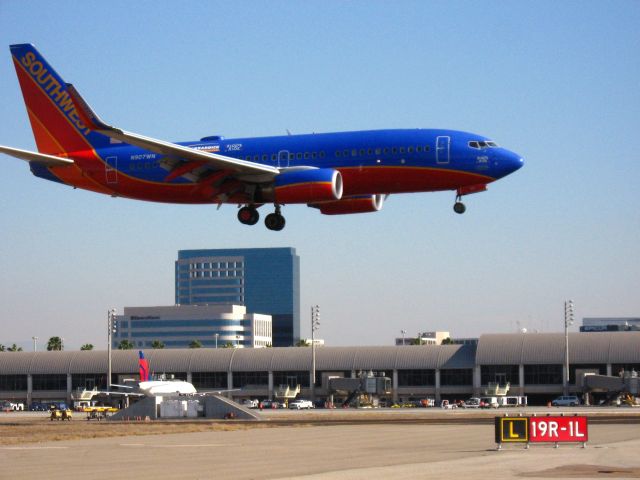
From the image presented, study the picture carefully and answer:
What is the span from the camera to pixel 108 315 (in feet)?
511

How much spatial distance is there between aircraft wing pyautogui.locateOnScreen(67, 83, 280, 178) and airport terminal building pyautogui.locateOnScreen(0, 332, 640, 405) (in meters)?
108

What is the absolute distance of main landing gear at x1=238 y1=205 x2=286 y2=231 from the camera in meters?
74.9

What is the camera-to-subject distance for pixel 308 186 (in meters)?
70.1

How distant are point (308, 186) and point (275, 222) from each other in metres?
5.70

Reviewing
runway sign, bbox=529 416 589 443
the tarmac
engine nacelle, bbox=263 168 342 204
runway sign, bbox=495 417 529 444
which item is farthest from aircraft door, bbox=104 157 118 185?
runway sign, bbox=529 416 589 443

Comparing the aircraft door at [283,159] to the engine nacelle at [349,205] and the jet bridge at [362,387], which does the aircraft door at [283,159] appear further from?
→ the jet bridge at [362,387]

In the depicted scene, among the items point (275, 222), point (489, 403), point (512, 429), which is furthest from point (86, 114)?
point (489, 403)

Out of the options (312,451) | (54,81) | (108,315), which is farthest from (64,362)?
(312,451)

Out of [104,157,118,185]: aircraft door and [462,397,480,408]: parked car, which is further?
[462,397,480,408]: parked car

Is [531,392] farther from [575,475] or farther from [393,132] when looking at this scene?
[575,475]

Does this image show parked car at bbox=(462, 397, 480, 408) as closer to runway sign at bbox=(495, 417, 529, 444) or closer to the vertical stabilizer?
the vertical stabilizer

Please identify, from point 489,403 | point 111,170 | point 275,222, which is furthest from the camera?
point 489,403

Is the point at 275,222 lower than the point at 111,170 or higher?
lower

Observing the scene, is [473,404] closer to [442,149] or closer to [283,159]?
[283,159]
